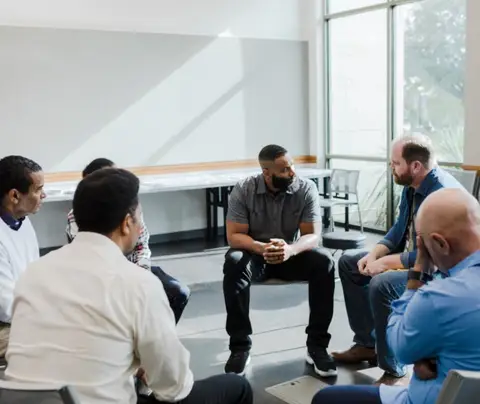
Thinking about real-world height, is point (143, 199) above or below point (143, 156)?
below

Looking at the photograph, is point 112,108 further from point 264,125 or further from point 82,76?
point 264,125

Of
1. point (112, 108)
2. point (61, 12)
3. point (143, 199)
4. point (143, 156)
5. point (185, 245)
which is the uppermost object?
point (61, 12)

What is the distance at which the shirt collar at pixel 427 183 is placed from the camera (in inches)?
121

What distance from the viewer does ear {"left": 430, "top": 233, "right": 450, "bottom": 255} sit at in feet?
5.31

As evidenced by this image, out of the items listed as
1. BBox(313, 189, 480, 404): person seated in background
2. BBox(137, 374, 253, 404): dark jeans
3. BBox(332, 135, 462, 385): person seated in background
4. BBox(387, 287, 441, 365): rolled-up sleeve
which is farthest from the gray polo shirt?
BBox(387, 287, 441, 365): rolled-up sleeve

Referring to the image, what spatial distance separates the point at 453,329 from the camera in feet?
4.94

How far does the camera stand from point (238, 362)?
330 cm

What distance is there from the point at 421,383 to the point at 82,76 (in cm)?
570

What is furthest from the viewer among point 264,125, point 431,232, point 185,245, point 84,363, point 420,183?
point 264,125

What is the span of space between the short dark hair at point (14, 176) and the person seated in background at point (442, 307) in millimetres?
1568

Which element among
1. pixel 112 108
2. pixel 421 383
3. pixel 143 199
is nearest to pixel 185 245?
pixel 143 199

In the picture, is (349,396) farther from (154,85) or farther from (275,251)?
(154,85)

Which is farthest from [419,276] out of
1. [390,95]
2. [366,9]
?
[366,9]

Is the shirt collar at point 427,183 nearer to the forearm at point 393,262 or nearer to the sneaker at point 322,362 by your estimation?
the forearm at point 393,262
